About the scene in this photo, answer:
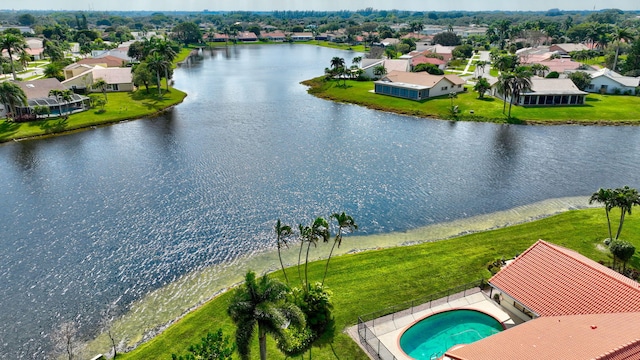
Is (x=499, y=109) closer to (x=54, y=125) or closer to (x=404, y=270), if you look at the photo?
(x=404, y=270)

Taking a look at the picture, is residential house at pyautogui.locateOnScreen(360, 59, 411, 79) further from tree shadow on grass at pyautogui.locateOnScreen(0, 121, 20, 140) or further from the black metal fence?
the black metal fence

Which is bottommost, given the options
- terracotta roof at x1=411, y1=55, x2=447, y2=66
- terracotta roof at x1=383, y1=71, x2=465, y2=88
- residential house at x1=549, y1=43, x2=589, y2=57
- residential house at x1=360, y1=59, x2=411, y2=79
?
terracotta roof at x1=383, y1=71, x2=465, y2=88

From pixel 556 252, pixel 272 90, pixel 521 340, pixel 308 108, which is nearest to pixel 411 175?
pixel 556 252

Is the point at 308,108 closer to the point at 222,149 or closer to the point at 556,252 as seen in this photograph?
the point at 222,149

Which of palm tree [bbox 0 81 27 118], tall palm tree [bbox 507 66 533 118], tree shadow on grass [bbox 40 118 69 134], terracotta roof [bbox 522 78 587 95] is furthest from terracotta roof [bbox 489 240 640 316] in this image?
palm tree [bbox 0 81 27 118]

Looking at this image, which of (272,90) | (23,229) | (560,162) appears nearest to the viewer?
(23,229)

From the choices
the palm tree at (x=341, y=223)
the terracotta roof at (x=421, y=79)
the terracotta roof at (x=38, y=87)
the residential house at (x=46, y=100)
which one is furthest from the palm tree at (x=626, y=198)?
the terracotta roof at (x=38, y=87)

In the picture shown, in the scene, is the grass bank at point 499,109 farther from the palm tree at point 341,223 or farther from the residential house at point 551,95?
the palm tree at point 341,223
